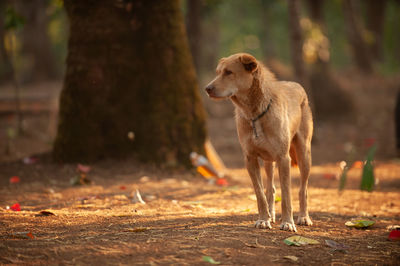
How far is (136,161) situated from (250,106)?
366cm

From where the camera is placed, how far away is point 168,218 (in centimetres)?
525

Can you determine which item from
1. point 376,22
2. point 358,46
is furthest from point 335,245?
point 376,22

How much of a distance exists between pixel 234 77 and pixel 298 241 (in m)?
1.86

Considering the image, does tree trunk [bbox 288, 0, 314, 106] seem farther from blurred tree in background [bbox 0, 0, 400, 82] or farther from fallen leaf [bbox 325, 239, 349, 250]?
fallen leaf [bbox 325, 239, 349, 250]

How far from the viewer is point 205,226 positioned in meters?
4.87

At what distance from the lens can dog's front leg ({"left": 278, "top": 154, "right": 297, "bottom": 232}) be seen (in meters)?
4.92

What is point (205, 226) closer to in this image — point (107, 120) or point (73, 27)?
point (107, 120)

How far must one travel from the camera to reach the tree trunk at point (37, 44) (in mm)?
23625

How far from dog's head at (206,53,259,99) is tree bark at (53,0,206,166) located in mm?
3335

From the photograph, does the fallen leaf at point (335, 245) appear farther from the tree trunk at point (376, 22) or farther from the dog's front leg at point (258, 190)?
the tree trunk at point (376, 22)

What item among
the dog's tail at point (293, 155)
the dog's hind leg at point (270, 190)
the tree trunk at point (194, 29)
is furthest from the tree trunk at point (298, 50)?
the dog's hind leg at point (270, 190)

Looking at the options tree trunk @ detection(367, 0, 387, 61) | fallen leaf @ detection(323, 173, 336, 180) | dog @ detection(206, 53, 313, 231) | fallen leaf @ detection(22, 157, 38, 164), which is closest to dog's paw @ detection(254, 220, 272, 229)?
dog @ detection(206, 53, 313, 231)

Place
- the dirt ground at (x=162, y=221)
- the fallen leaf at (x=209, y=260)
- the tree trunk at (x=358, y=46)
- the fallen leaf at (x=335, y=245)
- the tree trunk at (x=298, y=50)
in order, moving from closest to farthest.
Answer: the fallen leaf at (x=209, y=260), the dirt ground at (x=162, y=221), the fallen leaf at (x=335, y=245), the tree trunk at (x=298, y=50), the tree trunk at (x=358, y=46)

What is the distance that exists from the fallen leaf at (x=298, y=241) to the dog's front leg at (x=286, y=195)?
1.19ft
